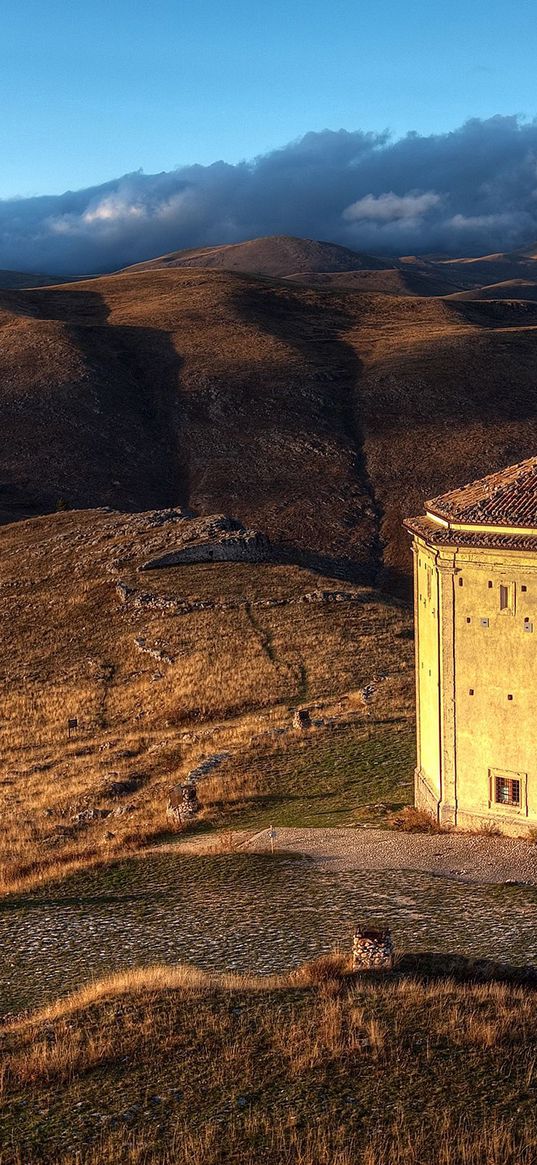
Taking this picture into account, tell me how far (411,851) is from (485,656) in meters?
4.43

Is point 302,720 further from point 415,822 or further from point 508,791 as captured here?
point 508,791

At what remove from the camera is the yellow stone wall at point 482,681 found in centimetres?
2266

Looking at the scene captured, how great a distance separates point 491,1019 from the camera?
1385 cm

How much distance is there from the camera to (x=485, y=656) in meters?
23.2

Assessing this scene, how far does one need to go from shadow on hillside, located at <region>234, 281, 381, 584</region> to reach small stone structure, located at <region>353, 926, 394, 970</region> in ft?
136

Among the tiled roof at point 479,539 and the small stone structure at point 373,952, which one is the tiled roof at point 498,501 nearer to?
the tiled roof at point 479,539

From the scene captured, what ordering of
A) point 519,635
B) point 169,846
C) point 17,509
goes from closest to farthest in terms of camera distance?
point 519,635 < point 169,846 < point 17,509

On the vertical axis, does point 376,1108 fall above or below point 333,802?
above

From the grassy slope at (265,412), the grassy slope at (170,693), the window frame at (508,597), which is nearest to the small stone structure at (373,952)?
the window frame at (508,597)

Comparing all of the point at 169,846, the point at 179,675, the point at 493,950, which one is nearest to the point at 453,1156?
the point at 493,950

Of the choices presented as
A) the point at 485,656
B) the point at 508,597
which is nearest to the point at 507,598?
the point at 508,597

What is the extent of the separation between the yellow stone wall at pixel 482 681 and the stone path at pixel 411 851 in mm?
802

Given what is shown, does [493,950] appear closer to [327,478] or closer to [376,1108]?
[376,1108]

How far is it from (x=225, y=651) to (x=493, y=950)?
2673 cm
